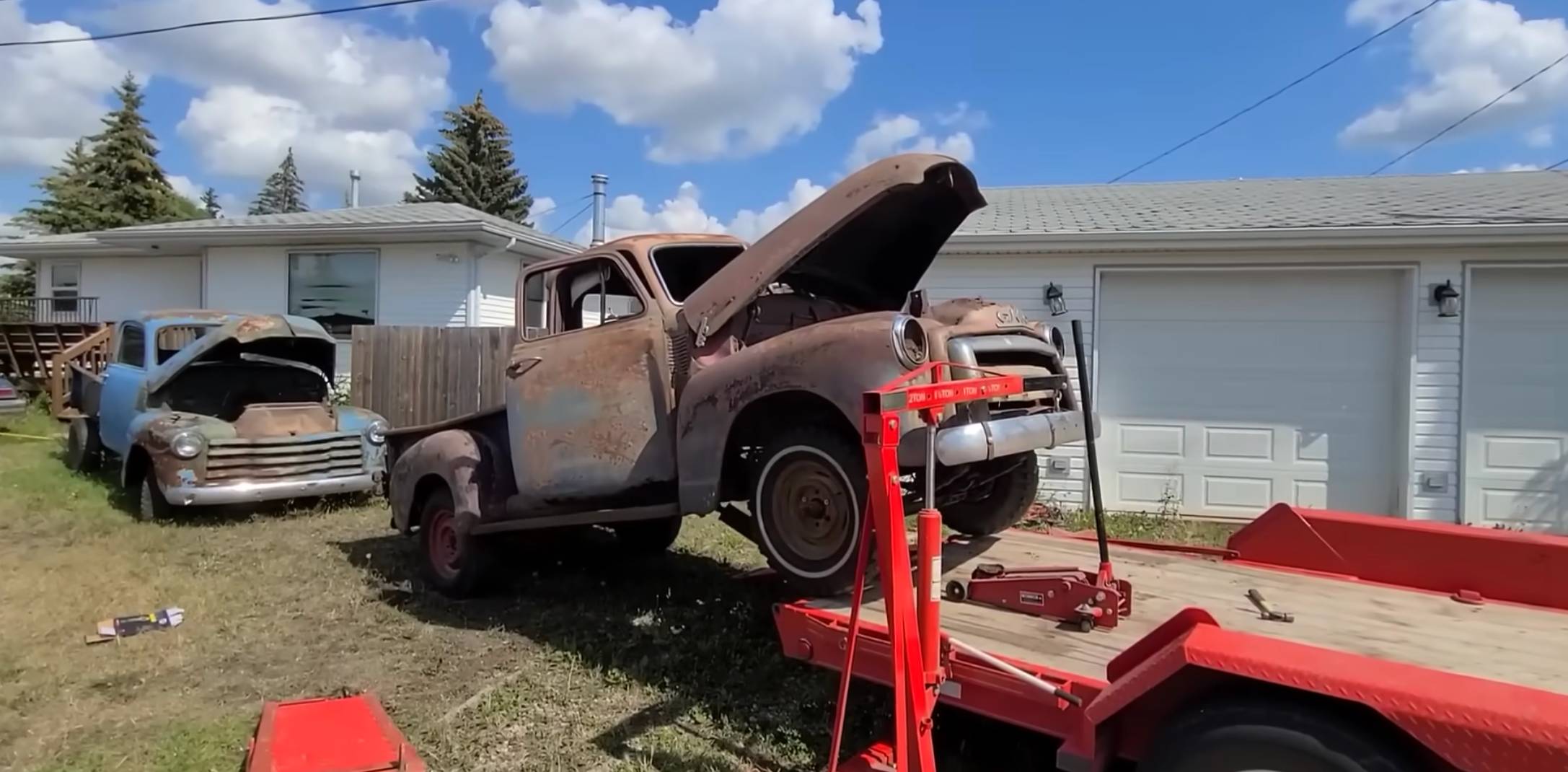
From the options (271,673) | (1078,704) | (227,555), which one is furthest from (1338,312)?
(227,555)

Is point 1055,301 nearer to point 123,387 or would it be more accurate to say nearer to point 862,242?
point 862,242

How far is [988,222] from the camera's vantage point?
11.1 m

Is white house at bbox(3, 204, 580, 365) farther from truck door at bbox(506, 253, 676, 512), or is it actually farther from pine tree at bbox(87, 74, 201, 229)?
pine tree at bbox(87, 74, 201, 229)

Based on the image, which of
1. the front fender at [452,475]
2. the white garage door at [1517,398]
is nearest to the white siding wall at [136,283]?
the front fender at [452,475]

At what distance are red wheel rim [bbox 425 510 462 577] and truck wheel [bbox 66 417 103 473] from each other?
7485 mm

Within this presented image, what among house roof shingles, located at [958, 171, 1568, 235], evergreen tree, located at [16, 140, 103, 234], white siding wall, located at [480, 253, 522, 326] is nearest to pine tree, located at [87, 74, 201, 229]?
evergreen tree, located at [16, 140, 103, 234]

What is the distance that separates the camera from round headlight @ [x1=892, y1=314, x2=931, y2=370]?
3.97 metres

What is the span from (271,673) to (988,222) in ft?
28.3

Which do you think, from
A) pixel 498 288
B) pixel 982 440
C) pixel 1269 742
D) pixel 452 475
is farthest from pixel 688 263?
pixel 498 288

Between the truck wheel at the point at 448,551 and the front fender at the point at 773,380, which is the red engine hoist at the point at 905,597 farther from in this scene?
the truck wheel at the point at 448,551

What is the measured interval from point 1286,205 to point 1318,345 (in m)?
2.08

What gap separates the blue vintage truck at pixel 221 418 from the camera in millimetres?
9133

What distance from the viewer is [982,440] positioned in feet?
12.8

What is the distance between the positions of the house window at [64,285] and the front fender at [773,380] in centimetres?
1999
